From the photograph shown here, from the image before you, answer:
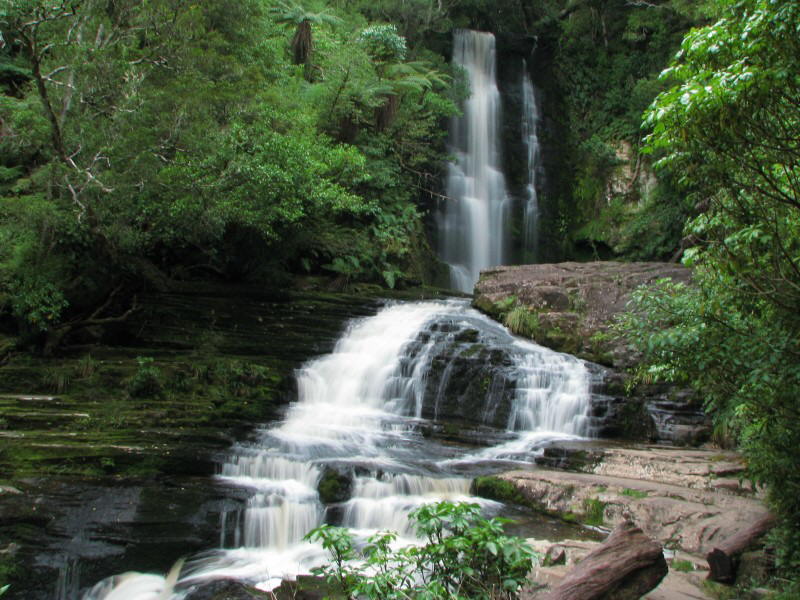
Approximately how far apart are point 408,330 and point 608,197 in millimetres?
12857

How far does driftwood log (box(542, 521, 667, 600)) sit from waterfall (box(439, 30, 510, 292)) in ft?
55.2

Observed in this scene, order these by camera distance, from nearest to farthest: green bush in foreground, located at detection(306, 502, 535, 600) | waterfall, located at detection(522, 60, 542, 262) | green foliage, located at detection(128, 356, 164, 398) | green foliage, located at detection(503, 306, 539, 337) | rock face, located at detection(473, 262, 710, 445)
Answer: green bush in foreground, located at detection(306, 502, 535, 600) < green foliage, located at detection(128, 356, 164, 398) < rock face, located at detection(473, 262, 710, 445) < green foliage, located at detection(503, 306, 539, 337) < waterfall, located at detection(522, 60, 542, 262)

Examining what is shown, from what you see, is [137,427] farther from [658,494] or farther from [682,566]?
[682,566]

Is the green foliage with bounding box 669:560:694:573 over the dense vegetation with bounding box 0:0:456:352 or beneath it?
beneath

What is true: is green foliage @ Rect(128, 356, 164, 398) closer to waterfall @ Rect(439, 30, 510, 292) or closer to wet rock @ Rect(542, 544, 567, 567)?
wet rock @ Rect(542, 544, 567, 567)

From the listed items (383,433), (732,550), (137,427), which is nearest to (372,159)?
(383,433)

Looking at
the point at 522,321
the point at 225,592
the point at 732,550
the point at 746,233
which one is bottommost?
the point at 225,592

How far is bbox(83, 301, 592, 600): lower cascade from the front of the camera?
7.36 metres

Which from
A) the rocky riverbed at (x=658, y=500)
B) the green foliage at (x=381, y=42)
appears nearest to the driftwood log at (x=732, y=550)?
the rocky riverbed at (x=658, y=500)

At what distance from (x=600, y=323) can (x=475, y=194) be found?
10959mm

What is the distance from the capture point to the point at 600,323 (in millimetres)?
13180

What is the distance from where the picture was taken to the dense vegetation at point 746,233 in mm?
4465

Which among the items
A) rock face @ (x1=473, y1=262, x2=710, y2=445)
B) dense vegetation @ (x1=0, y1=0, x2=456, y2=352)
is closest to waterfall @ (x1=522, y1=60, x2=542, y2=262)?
rock face @ (x1=473, y1=262, x2=710, y2=445)

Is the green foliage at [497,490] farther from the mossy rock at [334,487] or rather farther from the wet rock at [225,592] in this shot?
the wet rock at [225,592]
